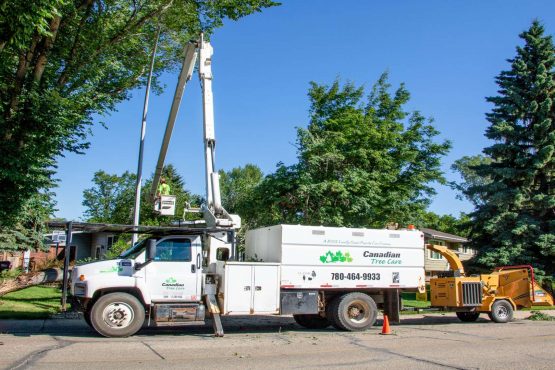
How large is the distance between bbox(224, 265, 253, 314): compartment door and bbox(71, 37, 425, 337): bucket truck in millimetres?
24

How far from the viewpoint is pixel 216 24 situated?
2027cm

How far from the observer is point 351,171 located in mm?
21719

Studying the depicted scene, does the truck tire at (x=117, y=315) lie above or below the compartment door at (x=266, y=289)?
below

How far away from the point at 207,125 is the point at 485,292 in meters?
10.2

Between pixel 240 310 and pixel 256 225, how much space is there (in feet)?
36.3

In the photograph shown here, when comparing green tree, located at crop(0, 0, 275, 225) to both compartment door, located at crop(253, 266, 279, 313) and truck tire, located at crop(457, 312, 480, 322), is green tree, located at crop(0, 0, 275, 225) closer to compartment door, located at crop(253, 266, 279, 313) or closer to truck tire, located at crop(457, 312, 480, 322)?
compartment door, located at crop(253, 266, 279, 313)

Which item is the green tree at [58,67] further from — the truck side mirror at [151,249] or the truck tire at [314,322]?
the truck tire at [314,322]

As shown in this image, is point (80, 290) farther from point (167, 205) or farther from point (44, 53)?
point (44, 53)

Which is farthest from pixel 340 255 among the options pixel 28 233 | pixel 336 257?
pixel 28 233

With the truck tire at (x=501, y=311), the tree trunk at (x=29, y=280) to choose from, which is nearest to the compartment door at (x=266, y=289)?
the tree trunk at (x=29, y=280)

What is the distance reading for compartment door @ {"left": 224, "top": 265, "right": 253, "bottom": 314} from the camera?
41.5ft

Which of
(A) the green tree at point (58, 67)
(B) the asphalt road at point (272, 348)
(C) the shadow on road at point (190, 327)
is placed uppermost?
(A) the green tree at point (58, 67)

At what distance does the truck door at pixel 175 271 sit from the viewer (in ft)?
40.2

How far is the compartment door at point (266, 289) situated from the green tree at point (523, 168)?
15019 mm
